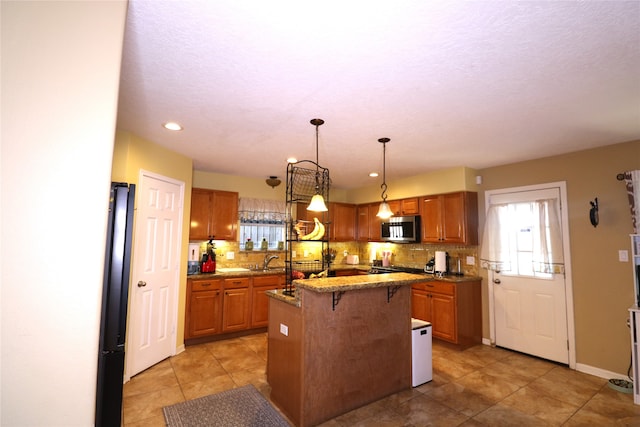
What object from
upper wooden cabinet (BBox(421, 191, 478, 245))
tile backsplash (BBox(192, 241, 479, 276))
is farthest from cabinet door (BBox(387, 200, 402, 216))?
tile backsplash (BBox(192, 241, 479, 276))

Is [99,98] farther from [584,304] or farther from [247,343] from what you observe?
[584,304]

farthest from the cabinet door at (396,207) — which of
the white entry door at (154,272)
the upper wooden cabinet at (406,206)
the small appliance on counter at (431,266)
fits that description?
the white entry door at (154,272)

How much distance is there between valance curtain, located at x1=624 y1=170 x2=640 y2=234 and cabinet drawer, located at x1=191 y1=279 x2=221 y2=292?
493 centimetres

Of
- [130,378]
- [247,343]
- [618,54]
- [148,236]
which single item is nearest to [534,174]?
[618,54]

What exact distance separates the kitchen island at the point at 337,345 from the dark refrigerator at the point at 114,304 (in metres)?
1.23

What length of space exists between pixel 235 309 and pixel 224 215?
1447 mm

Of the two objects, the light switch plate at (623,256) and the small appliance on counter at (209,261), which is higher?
the light switch plate at (623,256)

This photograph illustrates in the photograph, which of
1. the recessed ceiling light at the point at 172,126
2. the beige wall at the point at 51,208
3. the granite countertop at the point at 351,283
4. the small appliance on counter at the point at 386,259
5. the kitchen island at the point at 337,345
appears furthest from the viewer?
the small appliance on counter at the point at 386,259

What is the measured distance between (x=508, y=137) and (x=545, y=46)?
5.45 feet

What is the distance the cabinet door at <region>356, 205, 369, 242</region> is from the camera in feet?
20.0

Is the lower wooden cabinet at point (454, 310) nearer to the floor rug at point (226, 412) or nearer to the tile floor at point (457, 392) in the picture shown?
the tile floor at point (457, 392)

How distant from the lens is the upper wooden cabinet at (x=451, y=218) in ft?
14.4

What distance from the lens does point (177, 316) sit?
12.8 ft

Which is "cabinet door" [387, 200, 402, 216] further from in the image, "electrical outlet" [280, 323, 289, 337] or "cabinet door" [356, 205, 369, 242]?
"electrical outlet" [280, 323, 289, 337]
